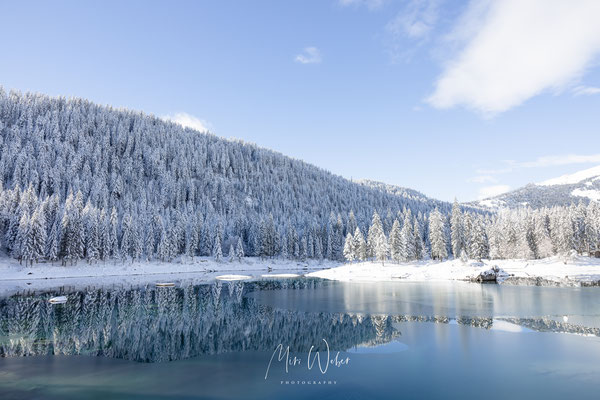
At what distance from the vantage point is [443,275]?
71.7 metres

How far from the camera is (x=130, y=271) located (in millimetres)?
88375

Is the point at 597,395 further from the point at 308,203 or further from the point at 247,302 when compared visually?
the point at 308,203

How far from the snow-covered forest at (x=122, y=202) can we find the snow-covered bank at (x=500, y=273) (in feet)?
129

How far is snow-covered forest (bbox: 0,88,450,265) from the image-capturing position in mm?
82312

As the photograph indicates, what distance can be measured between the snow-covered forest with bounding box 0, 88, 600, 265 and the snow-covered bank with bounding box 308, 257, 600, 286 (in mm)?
5349

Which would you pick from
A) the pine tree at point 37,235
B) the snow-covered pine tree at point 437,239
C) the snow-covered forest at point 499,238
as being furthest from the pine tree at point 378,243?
the pine tree at point 37,235

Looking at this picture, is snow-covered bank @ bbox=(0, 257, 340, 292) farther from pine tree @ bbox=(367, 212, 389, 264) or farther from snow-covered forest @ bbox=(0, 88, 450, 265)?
pine tree @ bbox=(367, 212, 389, 264)

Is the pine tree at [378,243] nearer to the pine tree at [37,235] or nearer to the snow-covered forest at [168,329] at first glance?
the snow-covered forest at [168,329]

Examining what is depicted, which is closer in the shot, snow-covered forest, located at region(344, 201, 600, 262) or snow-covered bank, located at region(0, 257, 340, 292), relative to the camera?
snow-covered bank, located at region(0, 257, 340, 292)

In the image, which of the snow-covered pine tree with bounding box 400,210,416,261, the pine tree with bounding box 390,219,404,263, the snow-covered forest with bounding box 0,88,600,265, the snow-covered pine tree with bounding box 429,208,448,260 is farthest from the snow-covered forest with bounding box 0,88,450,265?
the snow-covered pine tree with bounding box 429,208,448,260

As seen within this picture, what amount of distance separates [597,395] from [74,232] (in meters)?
94.1

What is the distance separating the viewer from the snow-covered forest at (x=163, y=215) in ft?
277

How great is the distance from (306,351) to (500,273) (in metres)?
64.0

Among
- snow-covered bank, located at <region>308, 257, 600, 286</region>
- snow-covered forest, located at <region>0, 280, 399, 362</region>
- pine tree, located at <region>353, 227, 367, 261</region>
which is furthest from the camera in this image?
pine tree, located at <region>353, 227, 367, 261</region>
